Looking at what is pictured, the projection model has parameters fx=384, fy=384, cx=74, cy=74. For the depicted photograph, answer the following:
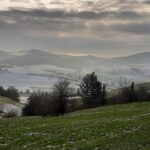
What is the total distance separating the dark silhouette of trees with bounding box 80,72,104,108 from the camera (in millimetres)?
118938

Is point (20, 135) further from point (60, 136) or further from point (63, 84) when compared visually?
point (63, 84)

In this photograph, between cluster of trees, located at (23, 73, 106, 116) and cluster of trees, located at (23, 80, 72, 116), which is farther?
cluster of trees, located at (23, 73, 106, 116)

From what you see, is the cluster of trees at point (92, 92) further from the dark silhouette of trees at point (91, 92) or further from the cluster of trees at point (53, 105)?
the cluster of trees at point (53, 105)

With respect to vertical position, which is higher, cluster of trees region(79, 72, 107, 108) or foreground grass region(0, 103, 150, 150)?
cluster of trees region(79, 72, 107, 108)

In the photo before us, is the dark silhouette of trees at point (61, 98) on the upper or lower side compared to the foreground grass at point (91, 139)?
upper

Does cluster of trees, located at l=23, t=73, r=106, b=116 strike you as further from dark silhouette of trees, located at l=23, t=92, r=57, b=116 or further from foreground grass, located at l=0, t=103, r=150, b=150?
foreground grass, located at l=0, t=103, r=150, b=150

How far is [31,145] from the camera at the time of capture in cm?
2791

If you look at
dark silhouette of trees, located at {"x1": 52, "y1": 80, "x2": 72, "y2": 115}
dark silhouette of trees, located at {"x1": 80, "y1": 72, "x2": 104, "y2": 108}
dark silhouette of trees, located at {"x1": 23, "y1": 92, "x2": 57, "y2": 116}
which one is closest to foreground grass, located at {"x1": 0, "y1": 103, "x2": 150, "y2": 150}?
dark silhouette of trees, located at {"x1": 52, "y1": 80, "x2": 72, "y2": 115}

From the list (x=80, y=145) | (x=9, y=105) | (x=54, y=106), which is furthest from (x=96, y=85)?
(x=80, y=145)

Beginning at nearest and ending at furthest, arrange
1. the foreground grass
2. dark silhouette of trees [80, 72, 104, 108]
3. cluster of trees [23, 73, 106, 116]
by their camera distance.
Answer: the foreground grass, cluster of trees [23, 73, 106, 116], dark silhouette of trees [80, 72, 104, 108]

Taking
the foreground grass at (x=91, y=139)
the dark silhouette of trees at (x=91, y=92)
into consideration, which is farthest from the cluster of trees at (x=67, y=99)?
the foreground grass at (x=91, y=139)

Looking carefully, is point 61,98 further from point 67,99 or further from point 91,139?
point 91,139

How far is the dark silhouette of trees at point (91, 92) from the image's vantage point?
11894cm

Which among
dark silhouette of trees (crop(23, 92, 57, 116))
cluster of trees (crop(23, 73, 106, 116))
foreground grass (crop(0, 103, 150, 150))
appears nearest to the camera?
foreground grass (crop(0, 103, 150, 150))
